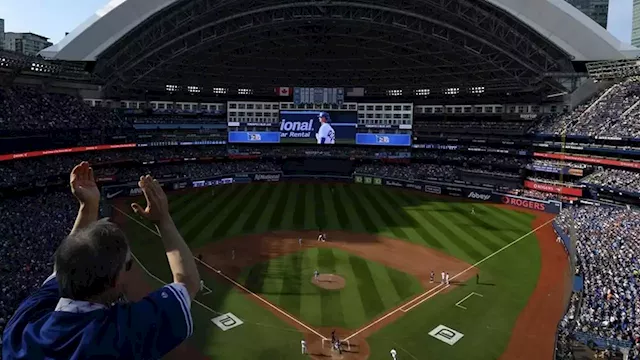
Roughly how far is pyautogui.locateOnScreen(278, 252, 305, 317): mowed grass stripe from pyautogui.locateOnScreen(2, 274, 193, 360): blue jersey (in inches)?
1022

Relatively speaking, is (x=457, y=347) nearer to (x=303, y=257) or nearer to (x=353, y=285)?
(x=353, y=285)

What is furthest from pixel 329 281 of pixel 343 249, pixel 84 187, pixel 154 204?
pixel 154 204

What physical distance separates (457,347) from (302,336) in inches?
351

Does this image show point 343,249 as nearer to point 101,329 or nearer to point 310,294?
point 310,294

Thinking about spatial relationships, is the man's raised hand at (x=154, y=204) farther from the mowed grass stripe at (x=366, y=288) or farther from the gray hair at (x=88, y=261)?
the mowed grass stripe at (x=366, y=288)

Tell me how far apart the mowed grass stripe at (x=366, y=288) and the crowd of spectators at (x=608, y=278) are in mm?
10999

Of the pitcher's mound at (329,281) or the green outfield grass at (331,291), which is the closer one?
the green outfield grass at (331,291)

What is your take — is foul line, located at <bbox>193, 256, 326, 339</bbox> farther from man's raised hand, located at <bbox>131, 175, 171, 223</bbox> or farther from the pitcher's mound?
man's raised hand, located at <bbox>131, 175, 171, 223</bbox>

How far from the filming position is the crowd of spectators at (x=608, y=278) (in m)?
24.3

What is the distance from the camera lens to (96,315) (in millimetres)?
2926

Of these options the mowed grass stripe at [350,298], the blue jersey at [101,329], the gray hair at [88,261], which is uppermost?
the gray hair at [88,261]

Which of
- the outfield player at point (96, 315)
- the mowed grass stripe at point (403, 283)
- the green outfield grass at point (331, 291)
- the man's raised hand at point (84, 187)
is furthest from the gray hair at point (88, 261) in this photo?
the mowed grass stripe at point (403, 283)

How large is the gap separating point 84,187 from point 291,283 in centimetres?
2958

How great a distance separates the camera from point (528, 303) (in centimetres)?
3061
